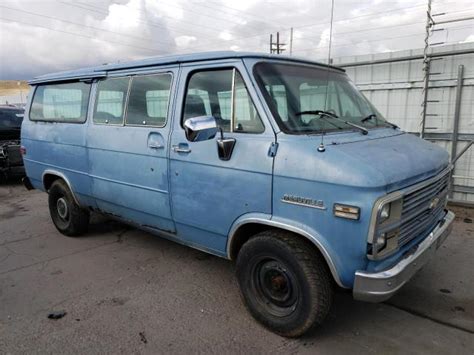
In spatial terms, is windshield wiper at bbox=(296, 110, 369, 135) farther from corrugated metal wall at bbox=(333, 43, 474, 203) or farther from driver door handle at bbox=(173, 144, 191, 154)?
corrugated metal wall at bbox=(333, 43, 474, 203)

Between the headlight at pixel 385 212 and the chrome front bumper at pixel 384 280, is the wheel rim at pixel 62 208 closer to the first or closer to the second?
the chrome front bumper at pixel 384 280

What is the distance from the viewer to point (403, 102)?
6.90 m

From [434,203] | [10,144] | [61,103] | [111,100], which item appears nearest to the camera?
[434,203]

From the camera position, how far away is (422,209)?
3021 millimetres

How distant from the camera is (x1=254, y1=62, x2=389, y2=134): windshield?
308 cm

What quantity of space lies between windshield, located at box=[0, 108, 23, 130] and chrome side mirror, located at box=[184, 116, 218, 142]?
8.69 metres

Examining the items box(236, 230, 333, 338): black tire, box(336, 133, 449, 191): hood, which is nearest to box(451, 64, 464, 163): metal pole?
box(336, 133, 449, 191): hood

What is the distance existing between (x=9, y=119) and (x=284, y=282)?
9.68m

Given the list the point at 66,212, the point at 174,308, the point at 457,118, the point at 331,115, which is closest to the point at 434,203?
the point at 331,115

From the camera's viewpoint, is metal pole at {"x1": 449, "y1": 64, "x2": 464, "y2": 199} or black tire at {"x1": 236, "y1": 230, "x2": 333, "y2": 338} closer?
black tire at {"x1": 236, "y1": 230, "x2": 333, "y2": 338}

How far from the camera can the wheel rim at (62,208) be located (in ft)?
17.3

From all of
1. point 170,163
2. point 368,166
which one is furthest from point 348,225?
point 170,163

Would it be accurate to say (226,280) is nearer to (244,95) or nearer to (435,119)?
(244,95)

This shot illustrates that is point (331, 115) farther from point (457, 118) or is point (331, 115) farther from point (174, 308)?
point (457, 118)
